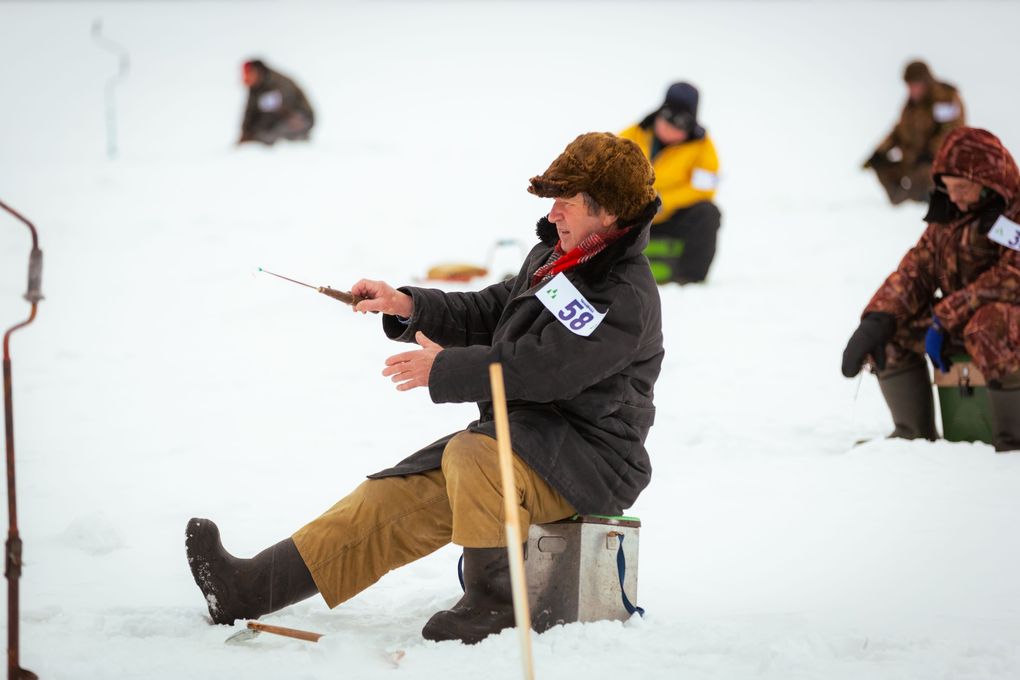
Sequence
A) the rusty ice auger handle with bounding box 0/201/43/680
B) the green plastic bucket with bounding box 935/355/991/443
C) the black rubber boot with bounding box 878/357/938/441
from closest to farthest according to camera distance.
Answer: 1. the rusty ice auger handle with bounding box 0/201/43/680
2. the green plastic bucket with bounding box 935/355/991/443
3. the black rubber boot with bounding box 878/357/938/441

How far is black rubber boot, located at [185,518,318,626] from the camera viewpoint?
8.33 ft

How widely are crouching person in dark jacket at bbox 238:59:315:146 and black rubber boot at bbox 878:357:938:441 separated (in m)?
9.17

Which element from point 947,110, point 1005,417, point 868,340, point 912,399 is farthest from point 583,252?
point 947,110

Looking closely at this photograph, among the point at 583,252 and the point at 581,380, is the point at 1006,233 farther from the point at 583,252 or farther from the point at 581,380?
the point at 581,380

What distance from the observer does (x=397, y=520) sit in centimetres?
258

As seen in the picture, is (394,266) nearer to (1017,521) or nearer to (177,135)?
(1017,521)

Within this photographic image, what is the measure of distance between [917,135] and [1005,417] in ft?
21.6

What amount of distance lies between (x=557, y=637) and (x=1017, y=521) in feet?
5.15

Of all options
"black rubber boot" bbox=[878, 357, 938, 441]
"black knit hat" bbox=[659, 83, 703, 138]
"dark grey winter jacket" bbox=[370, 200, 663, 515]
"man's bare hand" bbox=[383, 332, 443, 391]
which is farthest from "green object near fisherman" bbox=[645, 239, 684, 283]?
"man's bare hand" bbox=[383, 332, 443, 391]

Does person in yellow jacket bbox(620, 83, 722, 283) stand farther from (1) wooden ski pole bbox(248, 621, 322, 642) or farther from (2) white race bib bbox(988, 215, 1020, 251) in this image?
(1) wooden ski pole bbox(248, 621, 322, 642)

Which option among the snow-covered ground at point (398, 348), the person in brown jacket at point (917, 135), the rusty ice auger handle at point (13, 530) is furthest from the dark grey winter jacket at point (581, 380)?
the person in brown jacket at point (917, 135)

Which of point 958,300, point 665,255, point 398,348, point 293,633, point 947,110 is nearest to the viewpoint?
point 293,633

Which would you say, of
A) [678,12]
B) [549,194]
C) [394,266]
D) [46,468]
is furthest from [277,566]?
[678,12]

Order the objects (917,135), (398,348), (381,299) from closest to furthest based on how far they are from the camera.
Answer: (381,299) → (398,348) → (917,135)
